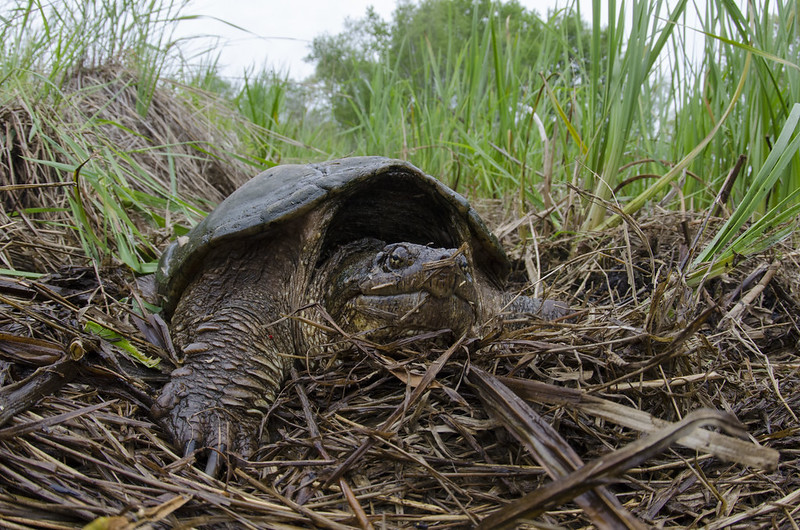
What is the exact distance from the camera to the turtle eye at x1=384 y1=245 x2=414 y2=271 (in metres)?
1.66

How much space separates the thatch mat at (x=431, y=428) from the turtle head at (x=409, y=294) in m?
0.12

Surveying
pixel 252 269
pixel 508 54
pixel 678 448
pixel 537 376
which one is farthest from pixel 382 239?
pixel 508 54

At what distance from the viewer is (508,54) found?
343 cm

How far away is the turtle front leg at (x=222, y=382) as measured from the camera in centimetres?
142

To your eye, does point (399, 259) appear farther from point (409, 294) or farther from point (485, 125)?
point (485, 125)

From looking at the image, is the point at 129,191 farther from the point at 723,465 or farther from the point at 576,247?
the point at 723,465

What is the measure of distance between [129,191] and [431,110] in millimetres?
2551

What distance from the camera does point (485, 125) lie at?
136 inches

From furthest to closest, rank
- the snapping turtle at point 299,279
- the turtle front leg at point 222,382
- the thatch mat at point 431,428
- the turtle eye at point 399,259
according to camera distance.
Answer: the turtle eye at point 399,259, the snapping turtle at point 299,279, the turtle front leg at point 222,382, the thatch mat at point 431,428

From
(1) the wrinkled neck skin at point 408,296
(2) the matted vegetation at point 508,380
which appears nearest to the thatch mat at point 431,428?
(2) the matted vegetation at point 508,380

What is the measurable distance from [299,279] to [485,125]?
210 centimetres

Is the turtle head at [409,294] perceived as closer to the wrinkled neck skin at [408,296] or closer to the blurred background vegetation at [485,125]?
the wrinkled neck skin at [408,296]

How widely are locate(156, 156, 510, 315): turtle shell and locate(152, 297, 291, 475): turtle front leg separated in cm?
28

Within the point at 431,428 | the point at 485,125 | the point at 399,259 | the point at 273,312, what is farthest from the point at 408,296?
the point at 485,125
